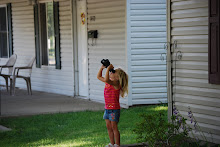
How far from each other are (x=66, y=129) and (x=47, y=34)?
6118 mm

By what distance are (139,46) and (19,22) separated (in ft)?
19.7

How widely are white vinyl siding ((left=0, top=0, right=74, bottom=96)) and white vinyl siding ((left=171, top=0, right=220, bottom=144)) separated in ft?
19.3

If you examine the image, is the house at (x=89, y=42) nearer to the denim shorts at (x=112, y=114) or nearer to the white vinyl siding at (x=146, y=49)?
the white vinyl siding at (x=146, y=49)

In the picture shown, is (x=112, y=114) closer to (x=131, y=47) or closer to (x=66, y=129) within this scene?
(x=66, y=129)

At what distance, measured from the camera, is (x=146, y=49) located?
10.0m

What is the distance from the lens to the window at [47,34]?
41.7 feet

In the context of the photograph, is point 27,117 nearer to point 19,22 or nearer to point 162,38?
point 162,38

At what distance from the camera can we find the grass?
674 centimetres

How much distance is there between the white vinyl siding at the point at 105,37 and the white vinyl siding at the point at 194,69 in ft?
11.1

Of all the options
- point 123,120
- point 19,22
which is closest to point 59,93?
point 19,22

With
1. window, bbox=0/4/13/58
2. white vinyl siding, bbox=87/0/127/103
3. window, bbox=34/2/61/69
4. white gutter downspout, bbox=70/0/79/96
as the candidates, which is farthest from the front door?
window, bbox=0/4/13/58

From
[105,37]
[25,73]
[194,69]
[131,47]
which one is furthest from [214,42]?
[25,73]

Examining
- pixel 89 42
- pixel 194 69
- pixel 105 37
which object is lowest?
pixel 194 69

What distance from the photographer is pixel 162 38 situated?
10.1 metres
